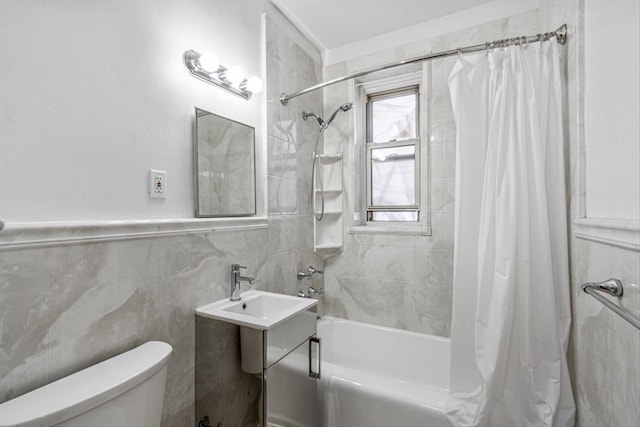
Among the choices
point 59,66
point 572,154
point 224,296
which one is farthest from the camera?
point 224,296

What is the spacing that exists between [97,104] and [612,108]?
171 cm

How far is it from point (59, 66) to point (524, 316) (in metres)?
2.01

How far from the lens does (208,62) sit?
134cm

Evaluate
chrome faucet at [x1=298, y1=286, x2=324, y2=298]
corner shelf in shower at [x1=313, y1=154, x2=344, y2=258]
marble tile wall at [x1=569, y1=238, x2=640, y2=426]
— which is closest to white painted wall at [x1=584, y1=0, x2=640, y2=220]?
marble tile wall at [x1=569, y1=238, x2=640, y2=426]

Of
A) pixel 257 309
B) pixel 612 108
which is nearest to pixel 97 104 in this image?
pixel 257 309

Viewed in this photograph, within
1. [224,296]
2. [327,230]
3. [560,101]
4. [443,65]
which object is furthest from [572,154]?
[224,296]

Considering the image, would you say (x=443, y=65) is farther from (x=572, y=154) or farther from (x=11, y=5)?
(x=11, y=5)

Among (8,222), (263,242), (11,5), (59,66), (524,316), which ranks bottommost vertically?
(524,316)

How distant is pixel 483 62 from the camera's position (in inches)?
61.1

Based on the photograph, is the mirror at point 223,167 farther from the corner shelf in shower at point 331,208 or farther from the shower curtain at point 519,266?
the shower curtain at point 519,266

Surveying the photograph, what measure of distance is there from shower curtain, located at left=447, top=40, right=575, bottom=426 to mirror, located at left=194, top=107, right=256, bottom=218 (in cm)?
125

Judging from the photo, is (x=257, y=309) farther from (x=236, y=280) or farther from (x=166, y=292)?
(x=166, y=292)

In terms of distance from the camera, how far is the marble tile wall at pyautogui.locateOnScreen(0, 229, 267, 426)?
31.0 inches

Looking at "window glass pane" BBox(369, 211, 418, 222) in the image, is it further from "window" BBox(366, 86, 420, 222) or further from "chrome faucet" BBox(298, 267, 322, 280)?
"chrome faucet" BBox(298, 267, 322, 280)
